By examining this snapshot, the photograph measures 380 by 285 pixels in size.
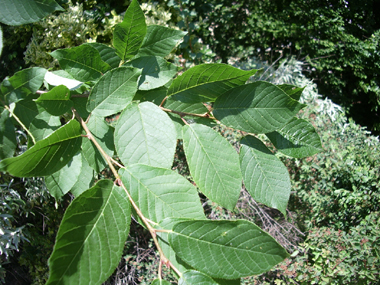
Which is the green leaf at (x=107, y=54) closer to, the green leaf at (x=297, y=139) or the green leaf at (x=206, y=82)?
the green leaf at (x=206, y=82)

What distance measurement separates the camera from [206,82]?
20.6 inches

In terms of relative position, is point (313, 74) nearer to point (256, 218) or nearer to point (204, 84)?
point (256, 218)

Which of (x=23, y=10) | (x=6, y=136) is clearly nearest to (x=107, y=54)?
(x=23, y=10)

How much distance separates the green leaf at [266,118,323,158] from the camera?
1.88 ft

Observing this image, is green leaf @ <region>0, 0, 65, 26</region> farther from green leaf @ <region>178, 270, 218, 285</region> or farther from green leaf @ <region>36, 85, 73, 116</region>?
green leaf @ <region>178, 270, 218, 285</region>

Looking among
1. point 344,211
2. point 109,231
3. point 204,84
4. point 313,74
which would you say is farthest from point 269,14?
point 109,231

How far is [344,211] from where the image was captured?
2539 millimetres

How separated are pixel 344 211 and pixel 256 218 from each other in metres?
0.81

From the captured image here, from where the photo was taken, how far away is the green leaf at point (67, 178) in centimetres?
62

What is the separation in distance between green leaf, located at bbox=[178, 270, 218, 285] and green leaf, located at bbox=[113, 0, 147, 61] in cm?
46

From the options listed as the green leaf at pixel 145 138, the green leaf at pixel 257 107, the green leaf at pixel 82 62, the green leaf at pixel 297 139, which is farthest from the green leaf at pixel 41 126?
the green leaf at pixel 297 139

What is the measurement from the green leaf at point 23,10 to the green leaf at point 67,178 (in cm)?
29

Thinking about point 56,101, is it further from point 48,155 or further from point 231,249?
point 231,249

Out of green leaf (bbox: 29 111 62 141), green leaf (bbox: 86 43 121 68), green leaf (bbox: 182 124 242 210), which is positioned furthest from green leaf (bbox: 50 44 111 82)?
green leaf (bbox: 182 124 242 210)
